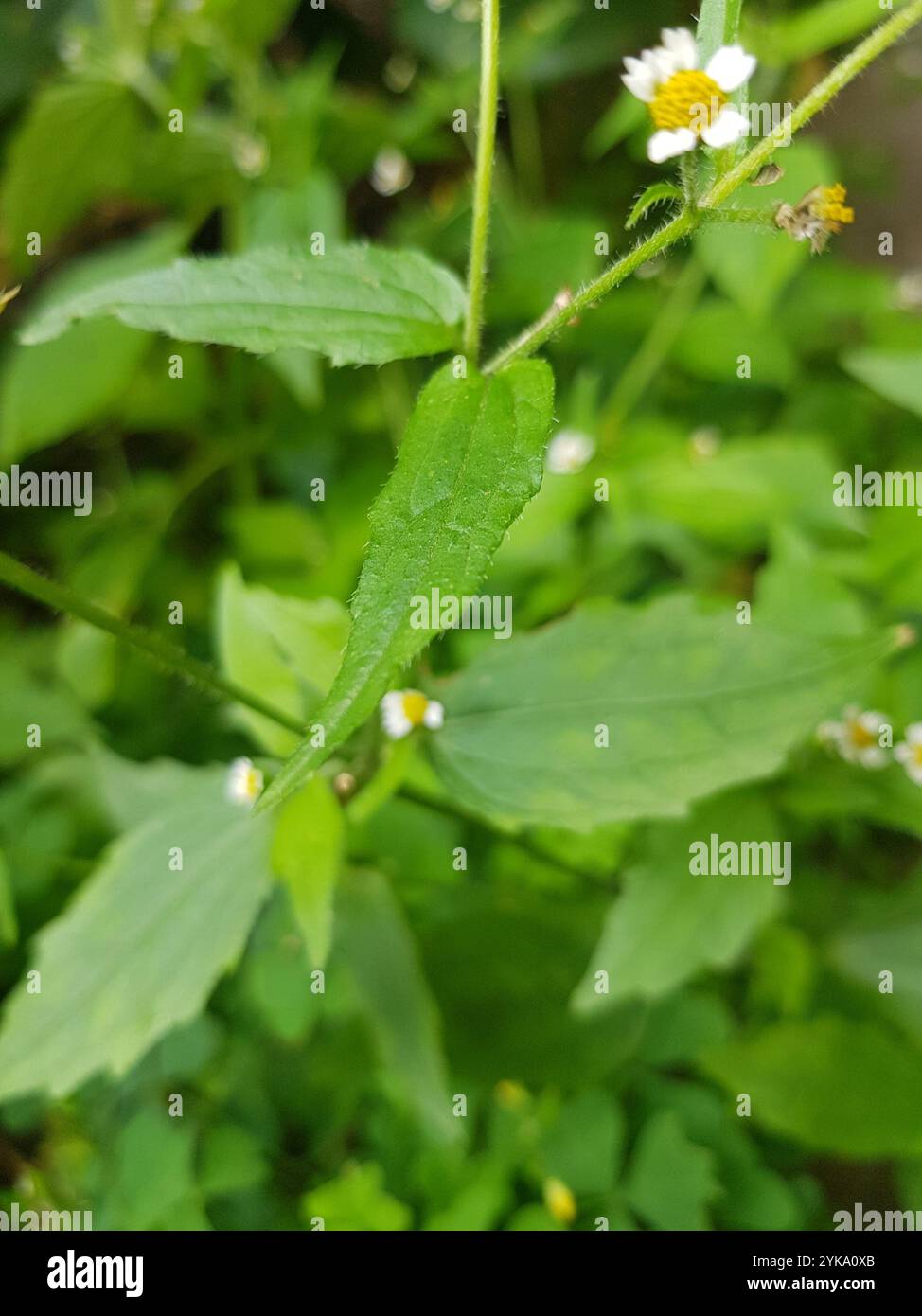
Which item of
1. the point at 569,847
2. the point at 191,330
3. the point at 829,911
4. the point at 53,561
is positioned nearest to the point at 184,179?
the point at 53,561

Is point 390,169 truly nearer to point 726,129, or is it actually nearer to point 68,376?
point 68,376

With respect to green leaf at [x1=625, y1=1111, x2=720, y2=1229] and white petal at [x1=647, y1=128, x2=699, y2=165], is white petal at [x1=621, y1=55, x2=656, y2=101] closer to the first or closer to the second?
white petal at [x1=647, y1=128, x2=699, y2=165]

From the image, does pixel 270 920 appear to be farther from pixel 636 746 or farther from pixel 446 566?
pixel 446 566

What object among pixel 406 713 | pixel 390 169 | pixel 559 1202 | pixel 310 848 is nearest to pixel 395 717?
pixel 406 713

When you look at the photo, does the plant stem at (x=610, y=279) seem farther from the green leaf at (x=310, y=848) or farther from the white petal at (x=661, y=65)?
the green leaf at (x=310, y=848)

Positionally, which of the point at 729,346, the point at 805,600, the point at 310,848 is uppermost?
the point at 729,346

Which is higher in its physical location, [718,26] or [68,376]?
[68,376]
